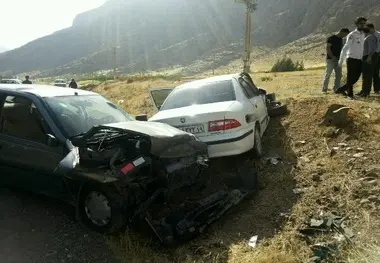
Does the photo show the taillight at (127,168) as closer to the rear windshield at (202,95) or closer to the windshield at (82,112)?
the windshield at (82,112)

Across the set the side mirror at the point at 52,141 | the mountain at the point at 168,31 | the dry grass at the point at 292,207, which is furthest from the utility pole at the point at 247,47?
the mountain at the point at 168,31

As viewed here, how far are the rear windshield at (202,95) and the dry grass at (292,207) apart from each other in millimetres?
1053

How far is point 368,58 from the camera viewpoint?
952 cm

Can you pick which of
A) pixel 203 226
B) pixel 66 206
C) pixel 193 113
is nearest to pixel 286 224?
pixel 203 226

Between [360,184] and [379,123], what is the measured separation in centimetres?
211

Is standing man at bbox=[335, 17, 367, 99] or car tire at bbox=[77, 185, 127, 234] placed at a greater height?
standing man at bbox=[335, 17, 367, 99]

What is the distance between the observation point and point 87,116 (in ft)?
18.9

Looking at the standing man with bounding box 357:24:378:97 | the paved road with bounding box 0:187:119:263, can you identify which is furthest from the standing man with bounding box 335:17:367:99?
the paved road with bounding box 0:187:119:263

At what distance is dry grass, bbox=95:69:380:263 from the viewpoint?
4.41m

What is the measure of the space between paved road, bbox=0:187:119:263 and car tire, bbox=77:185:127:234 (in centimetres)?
27

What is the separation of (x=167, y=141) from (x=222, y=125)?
148 cm

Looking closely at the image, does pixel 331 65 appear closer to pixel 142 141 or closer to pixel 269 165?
pixel 269 165

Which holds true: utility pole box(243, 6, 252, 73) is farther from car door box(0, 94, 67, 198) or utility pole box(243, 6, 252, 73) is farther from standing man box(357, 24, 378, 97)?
car door box(0, 94, 67, 198)

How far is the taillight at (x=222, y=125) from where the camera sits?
20.0 feet
